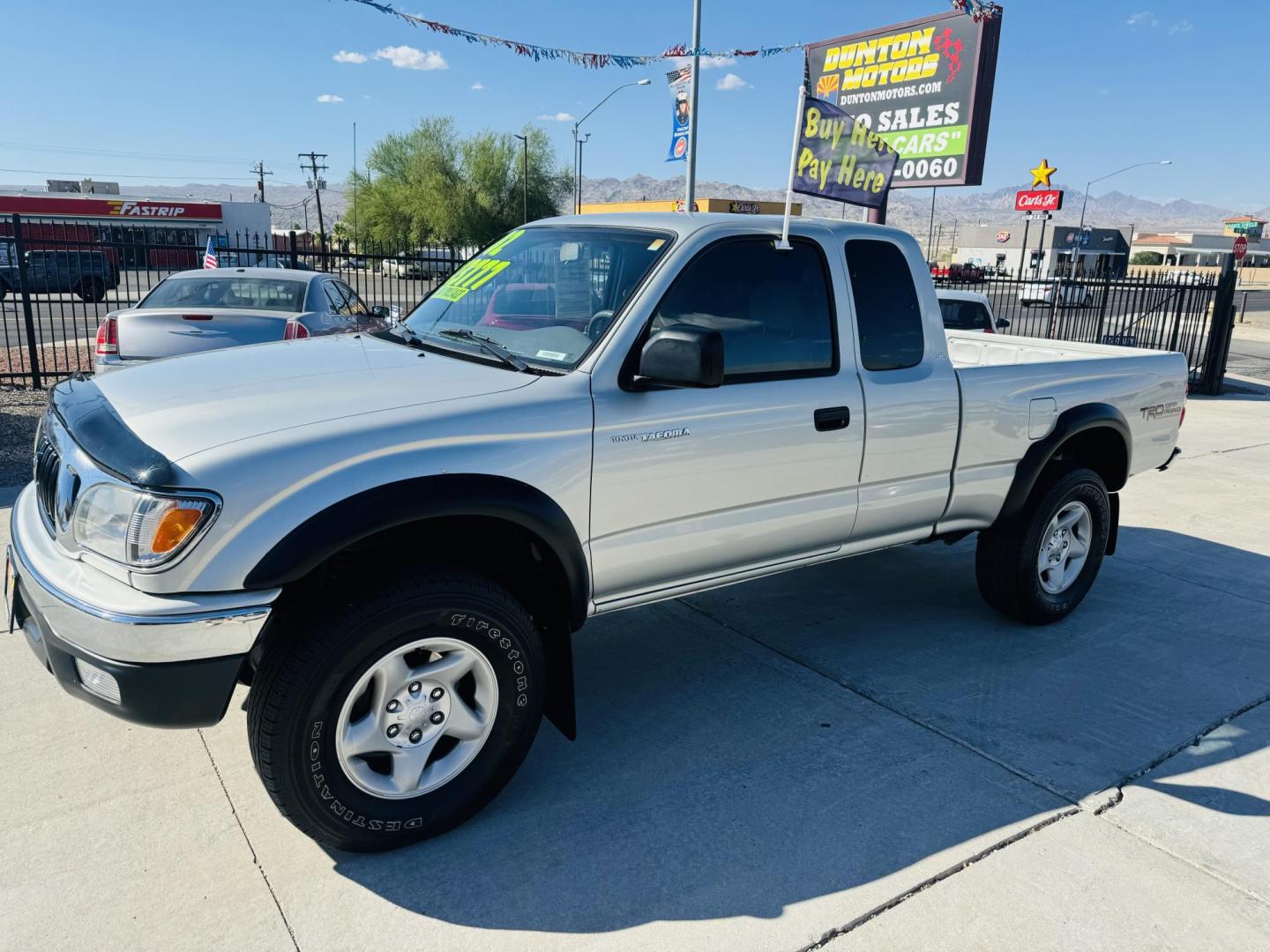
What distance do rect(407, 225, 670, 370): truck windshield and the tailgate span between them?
4407mm

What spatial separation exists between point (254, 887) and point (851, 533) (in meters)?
2.63

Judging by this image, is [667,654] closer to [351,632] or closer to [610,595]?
A: [610,595]

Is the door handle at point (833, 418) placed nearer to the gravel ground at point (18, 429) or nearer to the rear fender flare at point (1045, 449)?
the rear fender flare at point (1045, 449)

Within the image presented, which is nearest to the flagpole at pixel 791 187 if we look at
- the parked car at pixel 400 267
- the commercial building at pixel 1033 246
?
the parked car at pixel 400 267

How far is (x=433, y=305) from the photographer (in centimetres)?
412

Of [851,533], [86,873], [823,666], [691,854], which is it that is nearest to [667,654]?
[823,666]

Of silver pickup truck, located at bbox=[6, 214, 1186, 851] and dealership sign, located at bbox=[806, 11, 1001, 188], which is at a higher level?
dealership sign, located at bbox=[806, 11, 1001, 188]

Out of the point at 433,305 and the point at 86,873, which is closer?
the point at 86,873

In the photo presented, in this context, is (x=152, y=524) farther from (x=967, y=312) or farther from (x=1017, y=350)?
(x=967, y=312)

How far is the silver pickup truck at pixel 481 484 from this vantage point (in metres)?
2.57

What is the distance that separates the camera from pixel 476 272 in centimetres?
414

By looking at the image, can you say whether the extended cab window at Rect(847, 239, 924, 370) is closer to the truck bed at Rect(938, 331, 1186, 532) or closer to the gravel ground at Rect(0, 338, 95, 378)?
the truck bed at Rect(938, 331, 1186, 532)

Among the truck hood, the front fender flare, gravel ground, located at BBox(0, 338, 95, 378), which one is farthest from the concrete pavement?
gravel ground, located at BBox(0, 338, 95, 378)

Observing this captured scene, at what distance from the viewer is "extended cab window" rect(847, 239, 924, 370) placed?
402 cm
